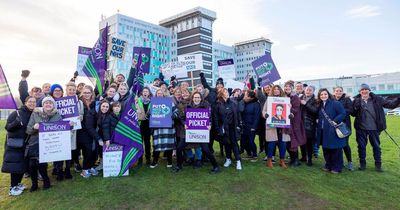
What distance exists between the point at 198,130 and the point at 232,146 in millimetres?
1283

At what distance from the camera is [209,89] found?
26.5ft

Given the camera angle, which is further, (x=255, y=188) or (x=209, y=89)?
(x=209, y=89)

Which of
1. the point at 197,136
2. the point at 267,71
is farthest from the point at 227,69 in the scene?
the point at 197,136

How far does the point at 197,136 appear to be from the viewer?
7094 millimetres

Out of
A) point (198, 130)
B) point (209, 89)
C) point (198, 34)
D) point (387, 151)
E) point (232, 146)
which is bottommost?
point (387, 151)

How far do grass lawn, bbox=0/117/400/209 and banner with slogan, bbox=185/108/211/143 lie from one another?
96 cm

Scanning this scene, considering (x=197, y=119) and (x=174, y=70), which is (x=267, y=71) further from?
(x=197, y=119)

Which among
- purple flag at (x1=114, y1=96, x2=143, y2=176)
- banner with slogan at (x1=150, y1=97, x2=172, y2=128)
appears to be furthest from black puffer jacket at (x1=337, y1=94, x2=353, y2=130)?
purple flag at (x1=114, y1=96, x2=143, y2=176)

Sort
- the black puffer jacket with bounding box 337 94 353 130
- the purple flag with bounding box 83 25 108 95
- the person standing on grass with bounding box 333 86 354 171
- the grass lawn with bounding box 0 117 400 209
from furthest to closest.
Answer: the purple flag with bounding box 83 25 108 95 → the black puffer jacket with bounding box 337 94 353 130 → the person standing on grass with bounding box 333 86 354 171 → the grass lawn with bounding box 0 117 400 209

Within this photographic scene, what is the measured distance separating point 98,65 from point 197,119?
4305 millimetres

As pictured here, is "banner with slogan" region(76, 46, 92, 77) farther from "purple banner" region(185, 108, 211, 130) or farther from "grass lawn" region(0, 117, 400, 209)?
"purple banner" region(185, 108, 211, 130)

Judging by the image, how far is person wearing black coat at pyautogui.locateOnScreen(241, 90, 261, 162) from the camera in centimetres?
838

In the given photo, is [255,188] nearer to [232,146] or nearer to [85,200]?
[232,146]

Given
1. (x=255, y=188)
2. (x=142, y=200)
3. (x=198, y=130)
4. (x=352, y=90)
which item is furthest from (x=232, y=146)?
(x=352, y=90)
